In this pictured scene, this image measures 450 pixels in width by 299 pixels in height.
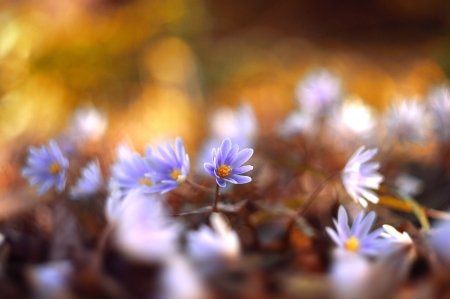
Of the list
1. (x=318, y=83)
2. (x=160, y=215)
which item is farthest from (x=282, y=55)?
(x=160, y=215)

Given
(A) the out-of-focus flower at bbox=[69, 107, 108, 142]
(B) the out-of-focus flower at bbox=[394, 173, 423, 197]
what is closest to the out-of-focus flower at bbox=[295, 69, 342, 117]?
(B) the out-of-focus flower at bbox=[394, 173, 423, 197]

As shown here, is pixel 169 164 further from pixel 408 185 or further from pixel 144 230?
pixel 408 185

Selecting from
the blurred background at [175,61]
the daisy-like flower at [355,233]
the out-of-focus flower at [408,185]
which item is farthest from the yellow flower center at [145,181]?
the blurred background at [175,61]

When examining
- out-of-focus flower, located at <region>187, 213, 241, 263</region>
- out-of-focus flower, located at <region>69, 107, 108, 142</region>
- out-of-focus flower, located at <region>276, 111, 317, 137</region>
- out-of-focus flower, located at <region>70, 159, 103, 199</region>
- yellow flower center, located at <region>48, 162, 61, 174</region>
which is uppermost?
out-of-focus flower, located at <region>187, 213, 241, 263</region>

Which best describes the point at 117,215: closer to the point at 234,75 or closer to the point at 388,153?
the point at 388,153

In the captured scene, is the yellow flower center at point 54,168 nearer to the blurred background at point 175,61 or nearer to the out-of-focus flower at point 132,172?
the out-of-focus flower at point 132,172

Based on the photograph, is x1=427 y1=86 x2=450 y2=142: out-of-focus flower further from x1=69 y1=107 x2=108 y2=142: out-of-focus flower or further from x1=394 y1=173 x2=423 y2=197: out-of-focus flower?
x1=69 y1=107 x2=108 y2=142: out-of-focus flower

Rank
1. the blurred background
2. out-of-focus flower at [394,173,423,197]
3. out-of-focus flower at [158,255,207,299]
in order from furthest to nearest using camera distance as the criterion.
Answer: the blurred background < out-of-focus flower at [394,173,423,197] < out-of-focus flower at [158,255,207,299]

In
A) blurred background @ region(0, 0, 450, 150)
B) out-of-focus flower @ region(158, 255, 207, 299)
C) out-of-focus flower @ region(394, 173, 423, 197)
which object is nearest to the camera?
out-of-focus flower @ region(158, 255, 207, 299)
